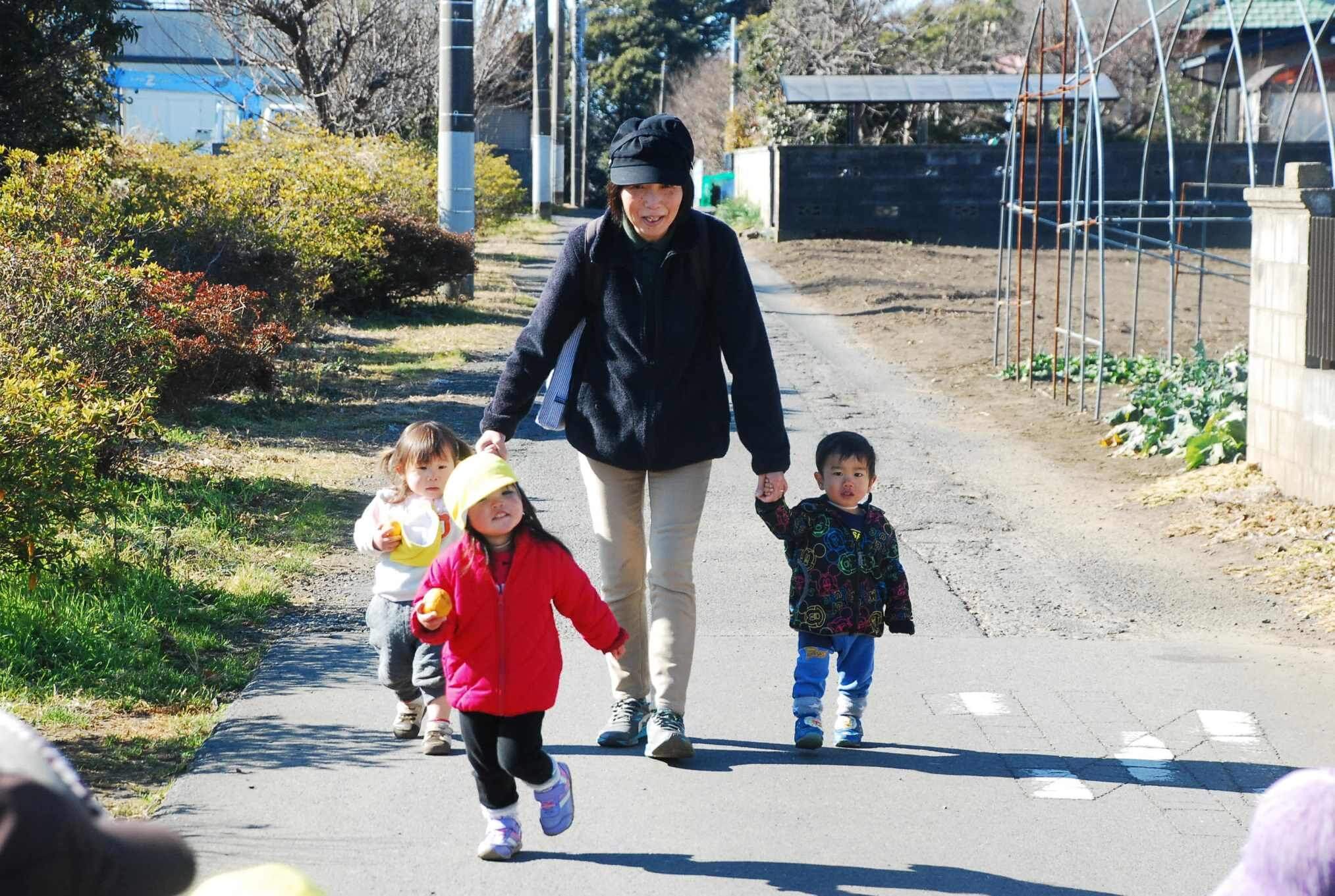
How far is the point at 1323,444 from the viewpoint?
25.9 ft

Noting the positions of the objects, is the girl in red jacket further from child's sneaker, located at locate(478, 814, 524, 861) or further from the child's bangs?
the child's bangs

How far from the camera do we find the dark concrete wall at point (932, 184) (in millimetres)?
30781

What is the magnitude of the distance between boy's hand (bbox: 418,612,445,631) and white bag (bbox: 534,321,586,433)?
1.09 m

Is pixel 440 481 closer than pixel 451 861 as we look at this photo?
No

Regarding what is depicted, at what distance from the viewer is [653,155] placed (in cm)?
436

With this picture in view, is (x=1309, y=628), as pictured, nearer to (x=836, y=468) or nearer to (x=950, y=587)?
(x=950, y=587)

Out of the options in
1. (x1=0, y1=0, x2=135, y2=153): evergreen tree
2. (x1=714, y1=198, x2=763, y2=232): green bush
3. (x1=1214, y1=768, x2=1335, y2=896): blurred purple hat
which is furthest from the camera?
(x1=714, y1=198, x2=763, y2=232): green bush

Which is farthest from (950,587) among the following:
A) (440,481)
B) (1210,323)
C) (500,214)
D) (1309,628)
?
(500,214)

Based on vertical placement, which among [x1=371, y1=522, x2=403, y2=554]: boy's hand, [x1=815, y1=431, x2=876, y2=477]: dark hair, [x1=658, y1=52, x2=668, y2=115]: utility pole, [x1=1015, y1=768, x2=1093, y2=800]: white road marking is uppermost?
[x1=658, y1=52, x2=668, y2=115]: utility pole

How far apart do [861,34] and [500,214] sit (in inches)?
525

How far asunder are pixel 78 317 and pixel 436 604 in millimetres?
3945

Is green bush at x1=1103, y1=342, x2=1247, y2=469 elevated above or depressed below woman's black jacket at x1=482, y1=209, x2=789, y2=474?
below

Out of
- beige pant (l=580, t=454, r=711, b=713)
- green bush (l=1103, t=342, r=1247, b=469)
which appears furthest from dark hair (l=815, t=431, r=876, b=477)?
green bush (l=1103, t=342, r=1247, b=469)

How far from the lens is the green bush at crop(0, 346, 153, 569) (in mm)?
5109
